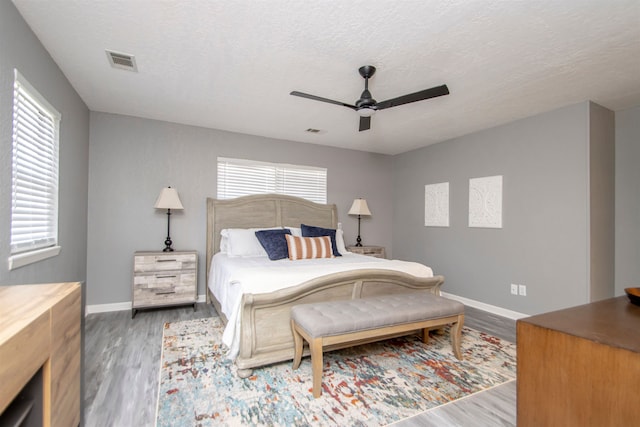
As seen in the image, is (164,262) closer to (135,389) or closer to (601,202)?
(135,389)

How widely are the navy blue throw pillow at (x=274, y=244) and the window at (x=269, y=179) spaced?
Answer: 96 cm

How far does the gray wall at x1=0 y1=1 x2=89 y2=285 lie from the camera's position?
1.75 metres

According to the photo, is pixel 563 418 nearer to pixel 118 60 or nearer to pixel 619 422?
pixel 619 422

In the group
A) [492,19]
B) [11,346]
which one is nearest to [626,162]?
[492,19]

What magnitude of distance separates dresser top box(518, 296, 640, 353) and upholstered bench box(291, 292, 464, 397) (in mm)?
1199

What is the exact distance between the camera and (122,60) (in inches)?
97.4

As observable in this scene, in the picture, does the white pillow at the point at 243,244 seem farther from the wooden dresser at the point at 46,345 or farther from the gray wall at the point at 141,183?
the wooden dresser at the point at 46,345

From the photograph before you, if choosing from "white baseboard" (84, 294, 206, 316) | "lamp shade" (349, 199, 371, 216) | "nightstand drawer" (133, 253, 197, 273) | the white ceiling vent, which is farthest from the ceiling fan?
"white baseboard" (84, 294, 206, 316)

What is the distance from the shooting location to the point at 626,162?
3355 mm

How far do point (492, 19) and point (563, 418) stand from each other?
7.03 ft

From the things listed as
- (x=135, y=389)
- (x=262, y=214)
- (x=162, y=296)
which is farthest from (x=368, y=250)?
(x=135, y=389)

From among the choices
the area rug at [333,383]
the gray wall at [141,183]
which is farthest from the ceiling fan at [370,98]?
the gray wall at [141,183]

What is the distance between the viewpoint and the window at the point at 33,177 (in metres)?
1.92

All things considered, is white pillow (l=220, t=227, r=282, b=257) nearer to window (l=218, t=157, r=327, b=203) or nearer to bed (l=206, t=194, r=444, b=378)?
bed (l=206, t=194, r=444, b=378)
